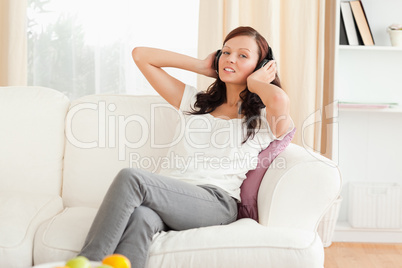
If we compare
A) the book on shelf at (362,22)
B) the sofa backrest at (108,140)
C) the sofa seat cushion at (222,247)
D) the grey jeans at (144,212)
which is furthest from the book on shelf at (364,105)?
the sofa seat cushion at (222,247)

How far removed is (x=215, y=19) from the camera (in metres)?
3.14

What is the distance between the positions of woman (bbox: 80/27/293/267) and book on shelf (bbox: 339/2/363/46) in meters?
0.98

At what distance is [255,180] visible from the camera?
2.17 m

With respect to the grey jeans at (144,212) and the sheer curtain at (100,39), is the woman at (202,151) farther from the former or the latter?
the sheer curtain at (100,39)

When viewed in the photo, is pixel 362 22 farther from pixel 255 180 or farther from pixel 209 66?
pixel 255 180

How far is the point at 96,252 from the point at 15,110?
1062 millimetres

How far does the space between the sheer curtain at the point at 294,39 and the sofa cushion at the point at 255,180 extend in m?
0.89

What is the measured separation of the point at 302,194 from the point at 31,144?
48.7 inches

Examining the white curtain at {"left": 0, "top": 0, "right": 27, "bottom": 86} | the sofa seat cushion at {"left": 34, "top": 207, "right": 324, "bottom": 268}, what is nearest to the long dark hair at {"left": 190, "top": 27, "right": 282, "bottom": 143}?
the sofa seat cushion at {"left": 34, "top": 207, "right": 324, "bottom": 268}

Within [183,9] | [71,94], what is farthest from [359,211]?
[71,94]

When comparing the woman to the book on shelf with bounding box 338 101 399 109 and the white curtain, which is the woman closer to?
the book on shelf with bounding box 338 101 399 109

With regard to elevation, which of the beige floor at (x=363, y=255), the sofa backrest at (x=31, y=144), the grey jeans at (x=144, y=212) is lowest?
the beige floor at (x=363, y=255)

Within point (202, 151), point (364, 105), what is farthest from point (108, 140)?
point (364, 105)

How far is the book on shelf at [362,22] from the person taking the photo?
3.12m
